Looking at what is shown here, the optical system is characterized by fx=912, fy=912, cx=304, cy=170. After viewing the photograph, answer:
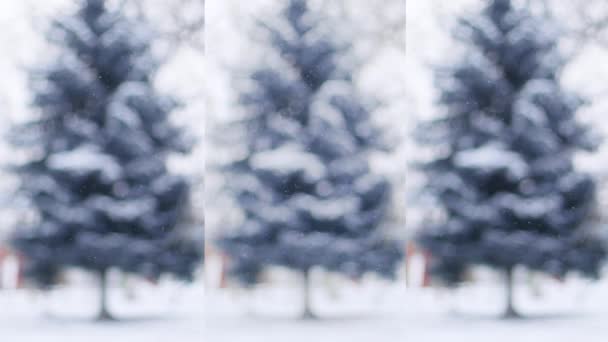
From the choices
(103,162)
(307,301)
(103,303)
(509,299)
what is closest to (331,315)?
(307,301)

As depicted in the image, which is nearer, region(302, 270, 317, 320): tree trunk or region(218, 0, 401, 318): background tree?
region(218, 0, 401, 318): background tree

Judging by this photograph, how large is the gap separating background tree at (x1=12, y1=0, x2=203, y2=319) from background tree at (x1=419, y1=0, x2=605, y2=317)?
2.07 metres

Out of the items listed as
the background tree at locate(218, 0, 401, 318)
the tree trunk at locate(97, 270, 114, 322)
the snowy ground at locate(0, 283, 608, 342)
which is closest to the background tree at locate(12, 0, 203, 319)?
the tree trunk at locate(97, 270, 114, 322)

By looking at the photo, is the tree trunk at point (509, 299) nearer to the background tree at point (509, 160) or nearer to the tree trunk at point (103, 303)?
the background tree at point (509, 160)

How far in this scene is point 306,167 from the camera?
719cm

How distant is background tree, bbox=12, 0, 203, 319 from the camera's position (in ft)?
23.4

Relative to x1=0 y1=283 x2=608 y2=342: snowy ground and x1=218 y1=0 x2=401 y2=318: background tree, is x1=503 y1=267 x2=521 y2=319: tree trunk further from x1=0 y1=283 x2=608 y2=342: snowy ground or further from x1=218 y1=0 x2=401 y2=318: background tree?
x1=218 y1=0 x2=401 y2=318: background tree

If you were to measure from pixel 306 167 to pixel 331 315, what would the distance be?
47.9 inches

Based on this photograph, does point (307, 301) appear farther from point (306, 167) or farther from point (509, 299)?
point (509, 299)

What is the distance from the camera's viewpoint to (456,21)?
7.28 metres

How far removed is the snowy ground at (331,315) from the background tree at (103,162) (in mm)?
221

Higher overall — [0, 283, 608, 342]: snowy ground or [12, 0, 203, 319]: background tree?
[12, 0, 203, 319]: background tree

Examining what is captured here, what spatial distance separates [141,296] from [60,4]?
2.41 metres

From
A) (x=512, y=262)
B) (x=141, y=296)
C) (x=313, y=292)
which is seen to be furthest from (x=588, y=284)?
(x=141, y=296)
